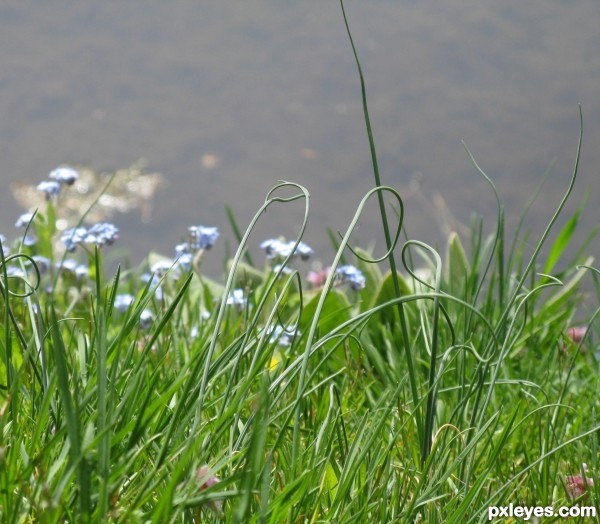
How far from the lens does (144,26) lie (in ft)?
15.0

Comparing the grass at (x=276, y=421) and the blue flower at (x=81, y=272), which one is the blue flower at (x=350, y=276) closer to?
the grass at (x=276, y=421)

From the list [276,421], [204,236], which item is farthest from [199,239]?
[276,421]

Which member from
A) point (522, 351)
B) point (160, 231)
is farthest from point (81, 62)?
point (522, 351)

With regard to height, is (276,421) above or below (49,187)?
below

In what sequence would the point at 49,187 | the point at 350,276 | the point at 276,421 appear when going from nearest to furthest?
the point at 276,421
the point at 350,276
the point at 49,187

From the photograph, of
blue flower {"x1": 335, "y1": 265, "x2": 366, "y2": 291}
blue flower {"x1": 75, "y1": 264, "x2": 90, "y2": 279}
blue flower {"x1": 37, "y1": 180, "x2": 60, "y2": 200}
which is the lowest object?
blue flower {"x1": 75, "y1": 264, "x2": 90, "y2": 279}

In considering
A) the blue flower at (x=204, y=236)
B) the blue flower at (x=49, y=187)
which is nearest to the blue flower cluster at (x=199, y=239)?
the blue flower at (x=204, y=236)

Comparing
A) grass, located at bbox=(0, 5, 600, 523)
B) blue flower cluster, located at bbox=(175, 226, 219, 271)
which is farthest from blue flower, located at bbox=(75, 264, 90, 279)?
blue flower cluster, located at bbox=(175, 226, 219, 271)

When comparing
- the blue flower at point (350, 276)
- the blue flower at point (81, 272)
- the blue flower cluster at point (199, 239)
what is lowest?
the blue flower at point (81, 272)

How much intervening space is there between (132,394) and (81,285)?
4.79 feet

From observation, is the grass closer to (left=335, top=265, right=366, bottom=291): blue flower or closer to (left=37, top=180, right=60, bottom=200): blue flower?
(left=335, top=265, right=366, bottom=291): blue flower

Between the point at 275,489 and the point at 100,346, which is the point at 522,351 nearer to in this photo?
the point at 275,489

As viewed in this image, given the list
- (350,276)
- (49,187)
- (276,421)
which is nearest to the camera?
(276,421)

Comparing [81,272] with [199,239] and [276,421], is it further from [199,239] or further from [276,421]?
[276,421]
